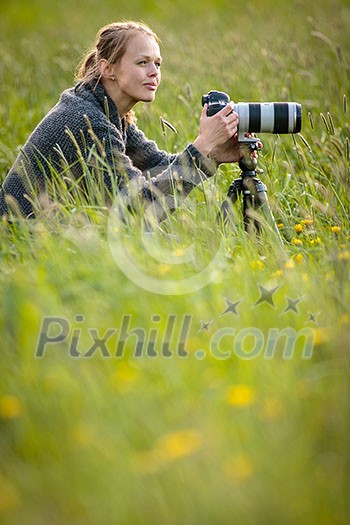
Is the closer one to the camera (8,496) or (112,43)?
(8,496)

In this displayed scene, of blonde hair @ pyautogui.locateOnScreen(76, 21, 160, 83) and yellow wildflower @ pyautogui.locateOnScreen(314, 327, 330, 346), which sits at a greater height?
blonde hair @ pyautogui.locateOnScreen(76, 21, 160, 83)

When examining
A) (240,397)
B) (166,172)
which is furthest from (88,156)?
(240,397)

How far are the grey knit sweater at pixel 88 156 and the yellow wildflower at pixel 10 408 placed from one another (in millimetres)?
1316

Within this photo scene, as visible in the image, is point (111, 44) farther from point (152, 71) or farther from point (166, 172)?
point (166, 172)

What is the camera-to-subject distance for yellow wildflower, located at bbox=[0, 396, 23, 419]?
1.69 m

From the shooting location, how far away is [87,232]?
2.49 metres

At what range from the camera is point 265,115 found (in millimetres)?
2875

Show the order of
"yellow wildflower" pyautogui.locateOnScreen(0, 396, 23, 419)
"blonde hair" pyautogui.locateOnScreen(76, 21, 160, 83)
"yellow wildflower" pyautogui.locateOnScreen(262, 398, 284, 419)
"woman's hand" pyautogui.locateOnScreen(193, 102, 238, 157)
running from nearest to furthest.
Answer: "yellow wildflower" pyautogui.locateOnScreen(262, 398, 284, 419)
"yellow wildflower" pyautogui.locateOnScreen(0, 396, 23, 419)
"woman's hand" pyautogui.locateOnScreen(193, 102, 238, 157)
"blonde hair" pyautogui.locateOnScreen(76, 21, 160, 83)

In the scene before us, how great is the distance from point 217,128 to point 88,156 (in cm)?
55

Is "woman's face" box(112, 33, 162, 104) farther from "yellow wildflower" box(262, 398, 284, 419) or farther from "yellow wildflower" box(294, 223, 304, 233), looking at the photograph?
"yellow wildflower" box(262, 398, 284, 419)

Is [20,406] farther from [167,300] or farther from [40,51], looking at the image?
[40,51]

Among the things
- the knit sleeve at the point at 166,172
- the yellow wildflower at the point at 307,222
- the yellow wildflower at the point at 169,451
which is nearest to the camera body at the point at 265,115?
the knit sleeve at the point at 166,172

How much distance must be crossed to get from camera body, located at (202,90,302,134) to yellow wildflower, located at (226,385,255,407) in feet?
4.88

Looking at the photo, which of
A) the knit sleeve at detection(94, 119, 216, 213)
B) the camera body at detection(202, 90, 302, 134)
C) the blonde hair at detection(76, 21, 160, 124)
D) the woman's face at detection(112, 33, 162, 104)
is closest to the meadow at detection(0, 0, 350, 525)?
the knit sleeve at detection(94, 119, 216, 213)
